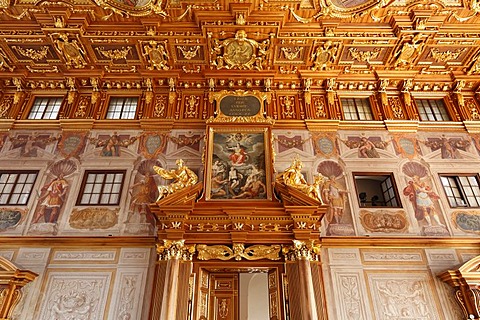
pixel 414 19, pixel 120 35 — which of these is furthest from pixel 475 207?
pixel 120 35

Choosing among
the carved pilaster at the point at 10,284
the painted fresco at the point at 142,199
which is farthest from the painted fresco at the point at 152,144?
the carved pilaster at the point at 10,284

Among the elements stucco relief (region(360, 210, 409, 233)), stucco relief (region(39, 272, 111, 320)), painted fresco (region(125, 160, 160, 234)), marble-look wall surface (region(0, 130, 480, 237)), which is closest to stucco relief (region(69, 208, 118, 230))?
marble-look wall surface (region(0, 130, 480, 237))

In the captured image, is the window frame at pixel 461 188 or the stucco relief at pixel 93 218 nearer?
the stucco relief at pixel 93 218

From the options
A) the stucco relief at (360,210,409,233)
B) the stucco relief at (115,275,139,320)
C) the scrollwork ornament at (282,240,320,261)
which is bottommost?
the stucco relief at (115,275,139,320)

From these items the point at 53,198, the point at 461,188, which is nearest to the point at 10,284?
the point at 53,198

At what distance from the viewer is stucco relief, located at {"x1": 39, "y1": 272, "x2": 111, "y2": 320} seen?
7828mm

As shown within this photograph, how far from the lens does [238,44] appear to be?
10391mm

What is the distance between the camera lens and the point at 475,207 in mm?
9289

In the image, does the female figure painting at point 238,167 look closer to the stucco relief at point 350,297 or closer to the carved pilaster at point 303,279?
the carved pilaster at point 303,279

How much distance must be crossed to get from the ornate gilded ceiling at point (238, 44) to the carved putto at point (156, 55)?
0.03m

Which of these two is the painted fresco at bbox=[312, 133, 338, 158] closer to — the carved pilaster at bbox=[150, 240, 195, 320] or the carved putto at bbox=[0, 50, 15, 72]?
the carved pilaster at bbox=[150, 240, 195, 320]

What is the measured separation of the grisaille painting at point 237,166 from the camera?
9031 mm

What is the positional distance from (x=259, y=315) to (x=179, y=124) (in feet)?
26.5

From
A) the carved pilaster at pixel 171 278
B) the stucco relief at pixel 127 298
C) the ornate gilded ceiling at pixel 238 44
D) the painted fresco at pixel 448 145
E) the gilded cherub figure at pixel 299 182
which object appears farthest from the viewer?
the painted fresco at pixel 448 145
